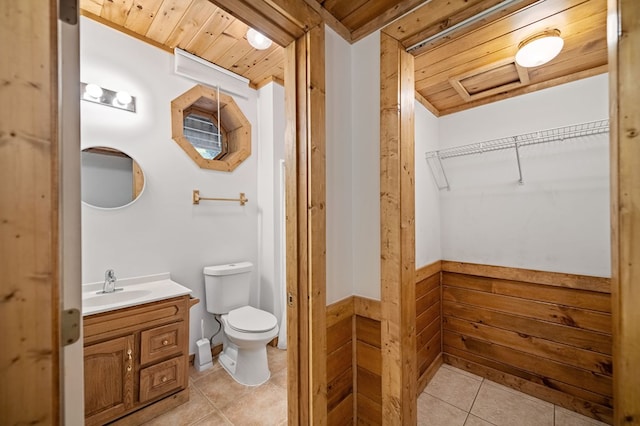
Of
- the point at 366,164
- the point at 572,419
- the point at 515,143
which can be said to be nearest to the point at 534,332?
the point at 572,419

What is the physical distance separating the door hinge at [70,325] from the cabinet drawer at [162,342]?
1138mm

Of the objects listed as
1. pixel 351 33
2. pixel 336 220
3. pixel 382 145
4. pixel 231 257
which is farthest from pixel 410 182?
pixel 231 257

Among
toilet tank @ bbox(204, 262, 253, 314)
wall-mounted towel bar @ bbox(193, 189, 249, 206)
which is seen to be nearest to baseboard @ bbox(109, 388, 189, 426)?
toilet tank @ bbox(204, 262, 253, 314)

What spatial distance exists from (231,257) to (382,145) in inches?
72.8

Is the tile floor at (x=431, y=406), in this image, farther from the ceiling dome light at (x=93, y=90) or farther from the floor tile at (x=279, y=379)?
the ceiling dome light at (x=93, y=90)

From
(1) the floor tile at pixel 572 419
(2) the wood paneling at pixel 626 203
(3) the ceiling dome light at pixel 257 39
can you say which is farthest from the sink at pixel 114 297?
(1) the floor tile at pixel 572 419

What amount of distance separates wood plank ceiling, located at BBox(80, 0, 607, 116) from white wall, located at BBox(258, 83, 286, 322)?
0.91ft

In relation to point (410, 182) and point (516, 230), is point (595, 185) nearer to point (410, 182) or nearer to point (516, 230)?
point (516, 230)

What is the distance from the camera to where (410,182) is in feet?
4.26

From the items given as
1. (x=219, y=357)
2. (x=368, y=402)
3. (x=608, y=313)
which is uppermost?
(x=608, y=313)

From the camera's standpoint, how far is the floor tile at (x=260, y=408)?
1657mm

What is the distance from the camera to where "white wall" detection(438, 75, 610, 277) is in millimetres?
1748

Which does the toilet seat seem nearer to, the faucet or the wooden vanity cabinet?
the wooden vanity cabinet

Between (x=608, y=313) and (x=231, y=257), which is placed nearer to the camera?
(x=608, y=313)
